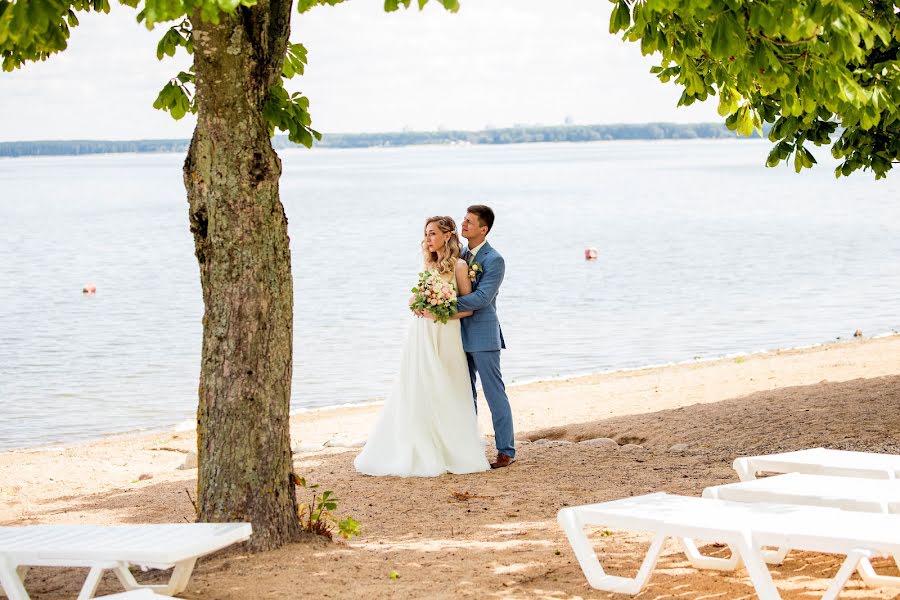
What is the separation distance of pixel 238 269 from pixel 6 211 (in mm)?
103978

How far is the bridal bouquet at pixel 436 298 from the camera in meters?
10.3

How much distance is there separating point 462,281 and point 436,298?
0.36m

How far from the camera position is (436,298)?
1028 cm

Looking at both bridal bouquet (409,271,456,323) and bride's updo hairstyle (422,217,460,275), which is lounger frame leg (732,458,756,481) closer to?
bridal bouquet (409,271,456,323)

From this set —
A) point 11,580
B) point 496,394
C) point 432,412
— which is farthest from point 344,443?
point 11,580

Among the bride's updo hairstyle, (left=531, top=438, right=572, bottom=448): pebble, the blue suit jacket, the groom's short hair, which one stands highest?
the groom's short hair

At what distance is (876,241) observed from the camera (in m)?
56.5

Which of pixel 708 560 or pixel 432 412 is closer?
pixel 708 560

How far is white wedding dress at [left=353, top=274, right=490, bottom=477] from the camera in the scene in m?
10.5

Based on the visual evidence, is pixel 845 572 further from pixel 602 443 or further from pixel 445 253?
pixel 602 443

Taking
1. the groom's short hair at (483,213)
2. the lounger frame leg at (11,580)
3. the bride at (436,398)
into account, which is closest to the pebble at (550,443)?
the bride at (436,398)

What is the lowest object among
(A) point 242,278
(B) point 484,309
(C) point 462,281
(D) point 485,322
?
(D) point 485,322

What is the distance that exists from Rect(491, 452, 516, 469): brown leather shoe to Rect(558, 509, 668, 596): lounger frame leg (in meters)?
4.48

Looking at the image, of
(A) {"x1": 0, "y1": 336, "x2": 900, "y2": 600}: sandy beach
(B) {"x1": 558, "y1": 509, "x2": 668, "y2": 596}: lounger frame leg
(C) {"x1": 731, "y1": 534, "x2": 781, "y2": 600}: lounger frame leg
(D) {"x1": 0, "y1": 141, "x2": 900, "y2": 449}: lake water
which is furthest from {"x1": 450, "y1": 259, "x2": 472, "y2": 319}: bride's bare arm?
(D) {"x1": 0, "y1": 141, "x2": 900, "y2": 449}: lake water
